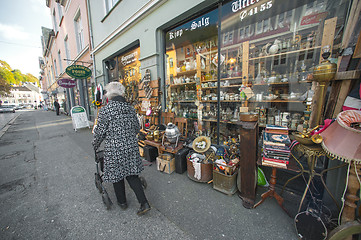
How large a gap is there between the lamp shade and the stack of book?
0.39 metres

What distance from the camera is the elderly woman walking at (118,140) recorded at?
6.26 feet

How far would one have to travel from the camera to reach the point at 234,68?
11.0ft

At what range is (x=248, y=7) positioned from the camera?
2832mm

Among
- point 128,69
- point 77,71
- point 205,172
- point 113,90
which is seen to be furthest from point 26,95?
point 205,172

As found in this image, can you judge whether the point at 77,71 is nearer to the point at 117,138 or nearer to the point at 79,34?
the point at 79,34

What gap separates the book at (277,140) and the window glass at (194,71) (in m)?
1.74

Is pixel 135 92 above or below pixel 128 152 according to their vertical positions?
above

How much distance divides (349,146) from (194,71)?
336 cm

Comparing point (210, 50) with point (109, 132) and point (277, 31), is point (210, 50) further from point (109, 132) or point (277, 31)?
point (109, 132)

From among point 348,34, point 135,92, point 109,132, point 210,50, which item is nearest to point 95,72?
point 135,92

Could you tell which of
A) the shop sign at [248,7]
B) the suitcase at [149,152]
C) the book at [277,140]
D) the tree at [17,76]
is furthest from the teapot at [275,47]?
the tree at [17,76]

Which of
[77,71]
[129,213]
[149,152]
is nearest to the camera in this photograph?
[129,213]

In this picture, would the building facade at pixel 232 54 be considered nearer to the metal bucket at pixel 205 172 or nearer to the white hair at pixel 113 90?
the metal bucket at pixel 205 172

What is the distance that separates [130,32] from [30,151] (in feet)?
17.7
